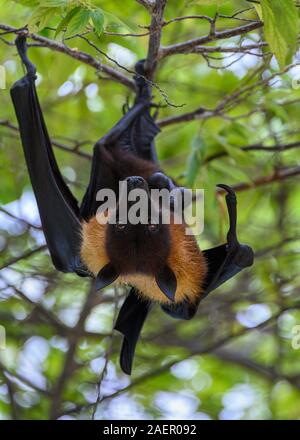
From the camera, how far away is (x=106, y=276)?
16.4 feet

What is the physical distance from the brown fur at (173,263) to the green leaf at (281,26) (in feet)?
6.46

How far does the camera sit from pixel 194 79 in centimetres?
831

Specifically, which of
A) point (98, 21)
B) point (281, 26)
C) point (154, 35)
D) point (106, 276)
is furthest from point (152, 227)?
point (281, 26)

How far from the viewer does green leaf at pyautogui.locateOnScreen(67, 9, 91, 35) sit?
12.7 ft

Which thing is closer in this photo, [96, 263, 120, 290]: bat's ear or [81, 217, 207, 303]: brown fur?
[96, 263, 120, 290]: bat's ear

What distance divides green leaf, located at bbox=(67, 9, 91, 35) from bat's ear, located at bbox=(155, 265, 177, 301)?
74.8 inches

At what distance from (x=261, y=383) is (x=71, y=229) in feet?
16.5

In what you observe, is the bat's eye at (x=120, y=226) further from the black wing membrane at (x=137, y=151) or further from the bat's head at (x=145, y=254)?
the black wing membrane at (x=137, y=151)

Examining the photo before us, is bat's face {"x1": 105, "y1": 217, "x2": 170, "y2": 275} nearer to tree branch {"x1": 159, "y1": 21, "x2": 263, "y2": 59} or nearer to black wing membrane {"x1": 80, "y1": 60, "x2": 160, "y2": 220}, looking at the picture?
black wing membrane {"x1": 80, "y1": 60, "x2": 160, "y2": 220}

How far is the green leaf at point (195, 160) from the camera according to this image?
5969mm

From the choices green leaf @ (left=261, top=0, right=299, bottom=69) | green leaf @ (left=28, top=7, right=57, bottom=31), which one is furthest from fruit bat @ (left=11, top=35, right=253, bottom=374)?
green leaf @ (left=261, top=0, right=299, bottom=69)

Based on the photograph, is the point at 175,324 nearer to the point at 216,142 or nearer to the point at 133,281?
the point at 216,142
